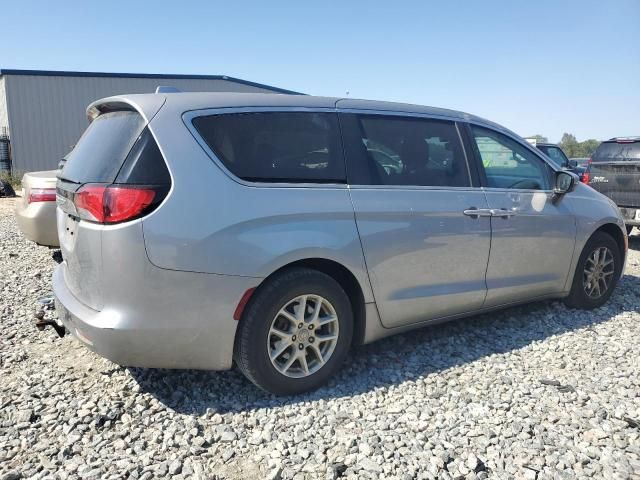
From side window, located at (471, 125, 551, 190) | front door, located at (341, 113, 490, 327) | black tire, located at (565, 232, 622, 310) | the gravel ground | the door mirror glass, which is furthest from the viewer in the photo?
black tire, located at (565, 232, 622, 310)

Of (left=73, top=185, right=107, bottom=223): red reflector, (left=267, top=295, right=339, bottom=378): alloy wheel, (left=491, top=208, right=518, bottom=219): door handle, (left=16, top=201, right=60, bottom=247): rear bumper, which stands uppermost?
(left=73, top=185, right=107, bottom=223): red reflector

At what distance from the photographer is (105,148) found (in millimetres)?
3053

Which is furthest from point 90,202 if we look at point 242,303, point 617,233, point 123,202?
point 617,233

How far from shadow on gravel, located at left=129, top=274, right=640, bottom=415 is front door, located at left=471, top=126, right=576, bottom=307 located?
1.01 feet

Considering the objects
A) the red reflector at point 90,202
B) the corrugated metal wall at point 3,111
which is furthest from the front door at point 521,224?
the corrugated metal wall at point 3,111

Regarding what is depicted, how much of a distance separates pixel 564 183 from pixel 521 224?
2.31ft

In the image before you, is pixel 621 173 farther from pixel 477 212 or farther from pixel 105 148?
pixel 105 148

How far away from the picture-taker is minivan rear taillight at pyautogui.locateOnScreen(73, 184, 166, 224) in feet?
9.02

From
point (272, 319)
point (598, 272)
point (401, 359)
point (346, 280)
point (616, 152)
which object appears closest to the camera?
point (272, 319)

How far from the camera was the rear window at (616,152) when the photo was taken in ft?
27.3

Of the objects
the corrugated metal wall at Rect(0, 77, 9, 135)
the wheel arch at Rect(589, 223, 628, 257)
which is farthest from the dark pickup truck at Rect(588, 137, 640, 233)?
the corrugated metal wall at Rect(0, 77, 9, 135)

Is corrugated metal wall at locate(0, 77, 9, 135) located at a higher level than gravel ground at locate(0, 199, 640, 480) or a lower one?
higher

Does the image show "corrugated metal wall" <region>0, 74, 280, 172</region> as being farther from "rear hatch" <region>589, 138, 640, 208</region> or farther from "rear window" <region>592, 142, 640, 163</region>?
"rear hatch" <region>589, 138, 640, 208</region>

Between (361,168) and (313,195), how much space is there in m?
0.46
